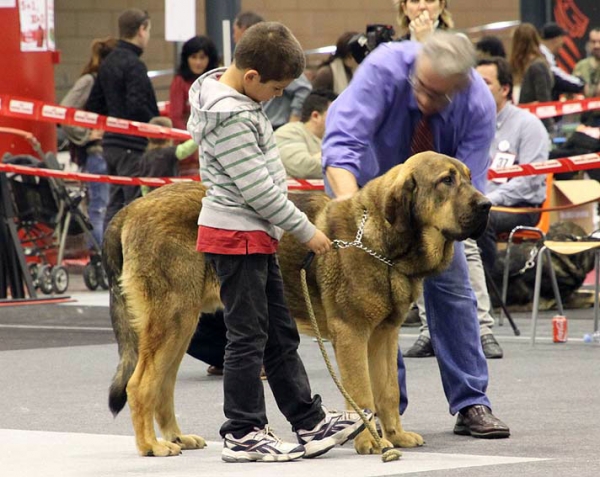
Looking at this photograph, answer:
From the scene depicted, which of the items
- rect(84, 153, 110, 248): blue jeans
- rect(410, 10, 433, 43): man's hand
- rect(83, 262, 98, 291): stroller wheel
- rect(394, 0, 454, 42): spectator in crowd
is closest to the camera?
rect(410, 10, 433, 43): man's hand

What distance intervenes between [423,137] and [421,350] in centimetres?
299

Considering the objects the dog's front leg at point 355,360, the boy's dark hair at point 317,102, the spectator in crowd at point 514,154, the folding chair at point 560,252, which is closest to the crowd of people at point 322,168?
the dog's front leg at point 355,360

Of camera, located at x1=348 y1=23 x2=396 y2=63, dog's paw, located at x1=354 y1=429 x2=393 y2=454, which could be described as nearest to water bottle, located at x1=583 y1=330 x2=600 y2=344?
camera, located at x1=348 y1=23 x2=396 y2=63

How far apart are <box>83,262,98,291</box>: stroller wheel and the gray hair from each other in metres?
7.68

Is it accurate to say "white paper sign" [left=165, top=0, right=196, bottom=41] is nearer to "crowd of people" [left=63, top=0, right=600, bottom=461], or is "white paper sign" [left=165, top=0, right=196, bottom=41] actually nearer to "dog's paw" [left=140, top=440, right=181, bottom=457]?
"crowd of people" [left=63, top=0, right=600, bottom=461]

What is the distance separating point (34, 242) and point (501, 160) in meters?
4.33

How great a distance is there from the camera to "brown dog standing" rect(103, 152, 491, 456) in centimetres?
557

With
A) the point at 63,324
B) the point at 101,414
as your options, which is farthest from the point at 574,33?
the point at 101,414

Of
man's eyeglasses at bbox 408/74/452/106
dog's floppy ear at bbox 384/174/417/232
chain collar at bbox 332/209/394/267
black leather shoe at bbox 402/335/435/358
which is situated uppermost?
man's eyeglasses at bbox 408/74/452/106

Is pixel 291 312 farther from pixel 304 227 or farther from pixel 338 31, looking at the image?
pixel 338 31

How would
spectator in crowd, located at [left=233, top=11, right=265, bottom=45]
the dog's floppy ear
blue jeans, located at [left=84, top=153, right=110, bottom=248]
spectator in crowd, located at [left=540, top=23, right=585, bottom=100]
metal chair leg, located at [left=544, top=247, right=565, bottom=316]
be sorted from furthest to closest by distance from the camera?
→ spectator in crowd, located at [left=540, top=23, right=585, bottom=100] < blue jeans, located at [left=84, top=153, right=110, bottom=248] < spectator in crowd, located at [left=233, top=11, right=265, bottom=45] < metal chair leg, located at [left=544, top=247, right=565, bottom=316] < the dog's floppy ear

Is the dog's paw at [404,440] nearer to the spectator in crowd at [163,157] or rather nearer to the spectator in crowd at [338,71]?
the spectator in crowd at [338,71]

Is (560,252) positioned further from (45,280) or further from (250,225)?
(45,280)

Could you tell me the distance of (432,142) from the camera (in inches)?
239
